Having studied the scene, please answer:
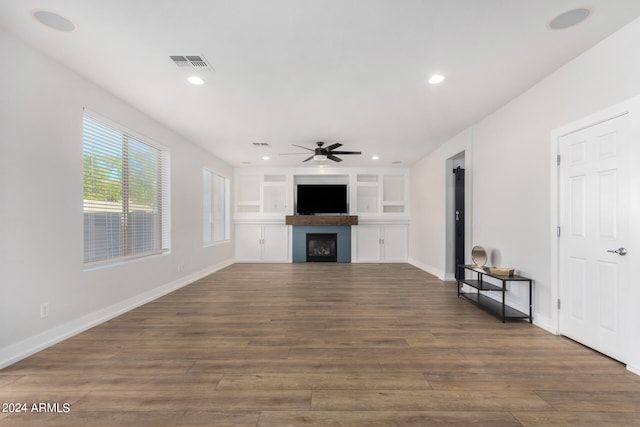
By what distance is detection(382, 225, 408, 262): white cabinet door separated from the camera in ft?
25.4

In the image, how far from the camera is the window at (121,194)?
308cm

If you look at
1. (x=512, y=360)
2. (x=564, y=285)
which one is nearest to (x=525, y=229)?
(x=564, y=285)

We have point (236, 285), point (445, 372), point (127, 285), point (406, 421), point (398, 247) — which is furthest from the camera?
point (398, 247)

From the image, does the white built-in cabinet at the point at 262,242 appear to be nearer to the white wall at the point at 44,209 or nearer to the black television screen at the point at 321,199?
the black television screen at the point at 321,199

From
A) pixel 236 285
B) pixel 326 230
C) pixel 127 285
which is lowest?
pixel 236 285

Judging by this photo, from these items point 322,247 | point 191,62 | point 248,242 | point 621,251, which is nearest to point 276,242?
point 248,242

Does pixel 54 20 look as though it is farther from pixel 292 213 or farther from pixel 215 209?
pixel 292 213

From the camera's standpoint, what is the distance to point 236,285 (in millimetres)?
5027

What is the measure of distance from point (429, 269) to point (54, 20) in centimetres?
666

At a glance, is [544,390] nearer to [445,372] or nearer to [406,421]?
[445,372]

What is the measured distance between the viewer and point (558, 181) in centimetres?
282

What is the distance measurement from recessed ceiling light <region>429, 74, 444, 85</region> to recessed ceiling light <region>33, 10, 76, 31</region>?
317 centimetres

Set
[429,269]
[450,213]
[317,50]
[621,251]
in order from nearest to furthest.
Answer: [621,251] < [317,50] < [450,213] < [429,269]

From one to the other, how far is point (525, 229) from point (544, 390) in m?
1.92
